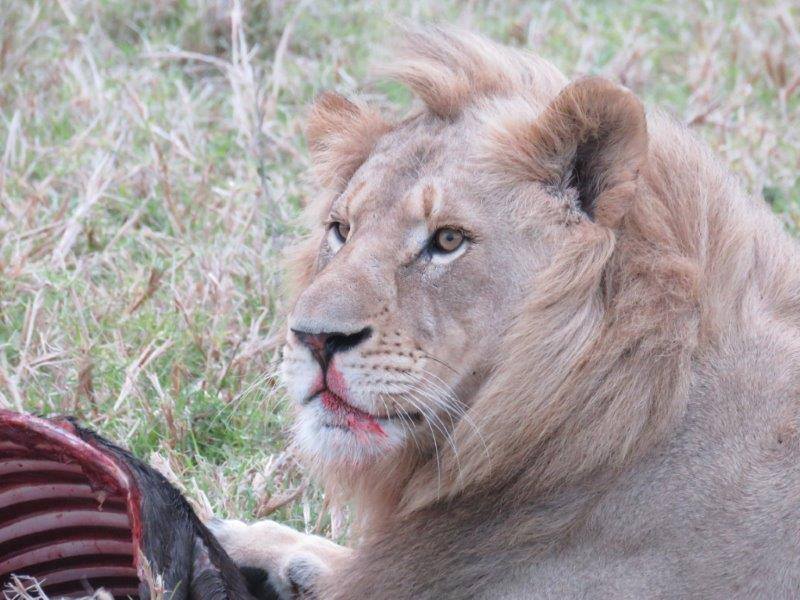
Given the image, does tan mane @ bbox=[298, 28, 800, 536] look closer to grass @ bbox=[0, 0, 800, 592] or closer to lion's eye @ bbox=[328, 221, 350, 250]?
lion's eye @ bbox=[328, 221, 350, 250]

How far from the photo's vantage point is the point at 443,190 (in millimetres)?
3223

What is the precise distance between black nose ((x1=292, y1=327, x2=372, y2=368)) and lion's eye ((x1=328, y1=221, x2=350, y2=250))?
1.56 ft

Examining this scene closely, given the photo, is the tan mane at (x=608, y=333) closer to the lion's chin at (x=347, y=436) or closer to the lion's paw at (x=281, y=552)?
the lion's chin at (x=347, y=436)

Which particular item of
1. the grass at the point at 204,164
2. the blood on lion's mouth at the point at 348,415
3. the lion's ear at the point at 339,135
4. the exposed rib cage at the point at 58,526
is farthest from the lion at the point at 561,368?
the grass at the point at 204,164

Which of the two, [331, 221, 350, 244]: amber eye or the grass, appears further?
the grass

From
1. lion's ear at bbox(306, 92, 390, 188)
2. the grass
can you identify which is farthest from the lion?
the grass

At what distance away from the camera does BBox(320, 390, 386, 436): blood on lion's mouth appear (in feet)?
10.1

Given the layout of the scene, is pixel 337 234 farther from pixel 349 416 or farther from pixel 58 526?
pixel 58 526

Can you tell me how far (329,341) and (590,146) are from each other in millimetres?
791

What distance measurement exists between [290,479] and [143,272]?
1335mm

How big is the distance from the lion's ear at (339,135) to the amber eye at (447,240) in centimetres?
56

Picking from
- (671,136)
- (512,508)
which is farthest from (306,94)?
(512,508)

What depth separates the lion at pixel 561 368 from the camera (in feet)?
9.73

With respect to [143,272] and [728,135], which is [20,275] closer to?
[143,272]
